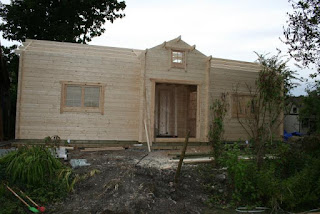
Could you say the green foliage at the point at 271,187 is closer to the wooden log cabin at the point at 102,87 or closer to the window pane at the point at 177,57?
the wooden log cabin at the point at 102,87

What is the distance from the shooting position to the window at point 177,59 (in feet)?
37.8

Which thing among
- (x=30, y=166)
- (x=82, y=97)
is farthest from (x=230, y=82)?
(x=30, y=166)

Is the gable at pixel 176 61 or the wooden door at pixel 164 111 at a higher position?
the gable at pixel 176 61

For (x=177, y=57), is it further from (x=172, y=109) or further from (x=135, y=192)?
(x=135, y=192)

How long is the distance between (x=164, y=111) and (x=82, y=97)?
16.4ft

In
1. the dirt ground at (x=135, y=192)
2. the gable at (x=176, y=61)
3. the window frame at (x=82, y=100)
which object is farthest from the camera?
the gable at (x=176, y=61)

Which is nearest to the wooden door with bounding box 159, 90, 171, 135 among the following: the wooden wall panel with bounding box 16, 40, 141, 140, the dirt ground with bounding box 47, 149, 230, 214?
the wooden wall panel with bounding box 16, 40, 141, 140

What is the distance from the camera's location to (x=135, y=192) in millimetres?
5398

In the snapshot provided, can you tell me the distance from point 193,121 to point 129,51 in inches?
179

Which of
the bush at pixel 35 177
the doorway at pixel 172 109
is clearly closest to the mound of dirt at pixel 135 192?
the bush at pixel 35 177

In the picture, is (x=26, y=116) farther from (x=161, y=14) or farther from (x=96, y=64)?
(x=161, y=14)

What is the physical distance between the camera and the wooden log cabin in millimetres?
10344

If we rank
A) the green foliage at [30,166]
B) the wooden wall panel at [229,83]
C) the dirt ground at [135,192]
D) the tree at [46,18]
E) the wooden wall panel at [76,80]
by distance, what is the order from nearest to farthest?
1. the dirt ground at [135,192]
2. the green foliage at [30,166]
3. the wooden wall panel at [76,80]
4. the wooden wall panel at [229,83]
5. the tree at [46,18]

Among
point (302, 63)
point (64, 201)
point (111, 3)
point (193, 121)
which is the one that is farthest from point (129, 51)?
point (111, 3)
